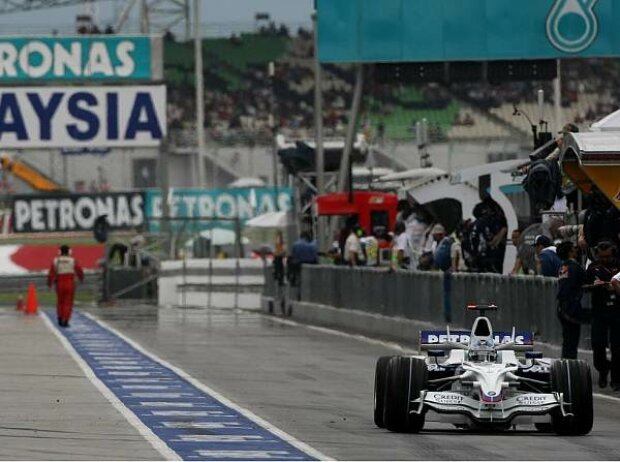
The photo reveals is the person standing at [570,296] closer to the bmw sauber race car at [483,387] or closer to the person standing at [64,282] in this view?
the bmw sauber race car at [483,387]

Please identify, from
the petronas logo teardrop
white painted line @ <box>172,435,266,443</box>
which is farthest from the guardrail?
white painted line @ <box>172,435,266,443</box>

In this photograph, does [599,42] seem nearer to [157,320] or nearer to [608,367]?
[157,320]

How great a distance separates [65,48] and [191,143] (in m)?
25.9

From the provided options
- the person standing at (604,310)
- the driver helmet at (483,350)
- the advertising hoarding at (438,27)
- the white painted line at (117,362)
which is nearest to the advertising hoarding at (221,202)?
the advertising hoarding at (438,27)

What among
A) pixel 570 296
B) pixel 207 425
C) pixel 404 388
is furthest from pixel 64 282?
pixel 404 388

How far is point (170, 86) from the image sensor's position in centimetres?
9575

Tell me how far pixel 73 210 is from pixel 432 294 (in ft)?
112

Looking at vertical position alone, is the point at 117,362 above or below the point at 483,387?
below

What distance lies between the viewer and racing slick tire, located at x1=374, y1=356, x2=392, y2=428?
52.6 ft

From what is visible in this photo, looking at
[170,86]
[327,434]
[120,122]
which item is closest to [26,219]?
[120,122]

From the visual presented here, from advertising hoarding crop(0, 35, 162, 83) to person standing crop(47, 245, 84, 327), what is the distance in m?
18.1

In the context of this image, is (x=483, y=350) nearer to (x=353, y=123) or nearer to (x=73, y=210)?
(x=353, y=123)

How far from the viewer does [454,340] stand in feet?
53.4

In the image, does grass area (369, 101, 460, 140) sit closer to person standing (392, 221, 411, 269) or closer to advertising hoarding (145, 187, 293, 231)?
advertising hoarding (145, 187, 293, 231)
